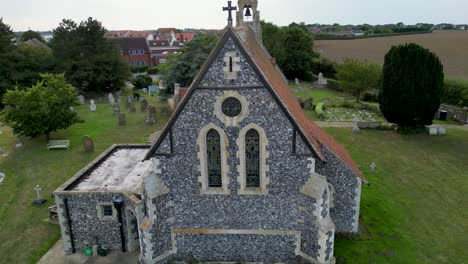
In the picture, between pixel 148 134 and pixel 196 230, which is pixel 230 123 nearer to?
pixel 196 230

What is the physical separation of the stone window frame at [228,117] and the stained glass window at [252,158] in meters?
0.59

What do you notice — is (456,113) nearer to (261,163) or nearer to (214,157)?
(261,163)

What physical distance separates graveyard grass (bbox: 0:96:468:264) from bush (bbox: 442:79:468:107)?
7116mm

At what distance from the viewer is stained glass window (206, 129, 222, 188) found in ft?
39.5

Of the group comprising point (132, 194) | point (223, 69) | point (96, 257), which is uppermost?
point (223, 69)

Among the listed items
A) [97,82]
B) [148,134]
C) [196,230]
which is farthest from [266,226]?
[97,82]

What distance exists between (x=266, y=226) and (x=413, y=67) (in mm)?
22990

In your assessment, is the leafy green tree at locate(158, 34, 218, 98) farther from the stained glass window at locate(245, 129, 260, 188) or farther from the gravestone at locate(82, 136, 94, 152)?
the stained glass window at locate(245, 129, 260, 188)

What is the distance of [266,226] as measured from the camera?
41.7 feet

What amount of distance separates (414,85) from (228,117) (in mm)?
23197

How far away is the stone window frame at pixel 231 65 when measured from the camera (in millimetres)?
10953

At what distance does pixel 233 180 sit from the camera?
484 inches

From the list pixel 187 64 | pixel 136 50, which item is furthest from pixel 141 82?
pixel 136 50

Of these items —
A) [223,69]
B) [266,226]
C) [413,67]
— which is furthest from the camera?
[413,67]
